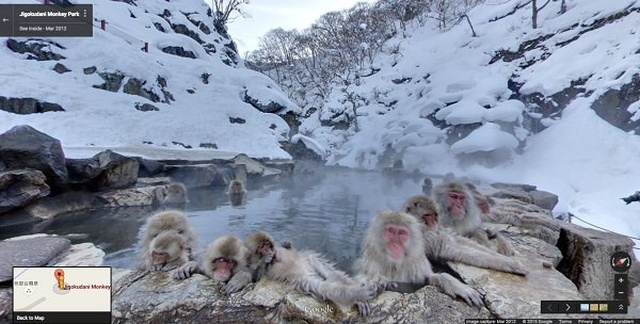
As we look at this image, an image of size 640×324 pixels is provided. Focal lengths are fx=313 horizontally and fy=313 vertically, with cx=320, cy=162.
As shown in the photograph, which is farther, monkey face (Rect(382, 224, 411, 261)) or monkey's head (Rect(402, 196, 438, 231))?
monkey's head (Rect(402, 196, 438, 231))

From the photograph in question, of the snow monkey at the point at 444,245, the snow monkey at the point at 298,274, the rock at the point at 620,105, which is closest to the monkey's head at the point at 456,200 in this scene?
the snow monkey at the point at 444,245

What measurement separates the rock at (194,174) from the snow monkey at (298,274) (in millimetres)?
2905

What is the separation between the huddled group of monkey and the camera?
1.28 meters

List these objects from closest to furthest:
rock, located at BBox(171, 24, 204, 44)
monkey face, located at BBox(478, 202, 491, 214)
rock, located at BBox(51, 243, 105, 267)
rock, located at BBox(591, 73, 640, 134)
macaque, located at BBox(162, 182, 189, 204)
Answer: rock, located at BBox(51, 243, 105, 267)
rock, located at BBox(591, 73, 640, 134)
monkey face, located at BBox(478, 202, 491, 214)
rock, located at BBox(171, 24, 204, 44)
macaque, located at BBox(162, 182, 189, 204)

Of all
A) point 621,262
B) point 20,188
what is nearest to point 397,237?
point 621,262

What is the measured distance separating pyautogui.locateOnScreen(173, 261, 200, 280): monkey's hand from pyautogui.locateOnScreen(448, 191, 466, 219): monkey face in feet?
4.46

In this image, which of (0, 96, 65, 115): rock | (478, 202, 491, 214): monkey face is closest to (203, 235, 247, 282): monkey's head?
(0, 96, 65, 115): rock

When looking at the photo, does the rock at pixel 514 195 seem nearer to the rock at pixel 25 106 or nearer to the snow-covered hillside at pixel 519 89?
the snow-covered hillside at pixel 519 89

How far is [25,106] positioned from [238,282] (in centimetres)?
149

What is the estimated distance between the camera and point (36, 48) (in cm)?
159

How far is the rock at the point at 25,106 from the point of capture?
63.3 inches

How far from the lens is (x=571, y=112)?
99.3 inches

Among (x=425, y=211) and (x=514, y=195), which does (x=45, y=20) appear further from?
(x=514, y=195)

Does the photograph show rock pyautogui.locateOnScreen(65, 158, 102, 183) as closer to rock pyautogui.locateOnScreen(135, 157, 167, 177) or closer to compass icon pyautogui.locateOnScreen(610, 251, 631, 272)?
rock pyautogui.locateOnScreen(135, 157, 167, 177)
